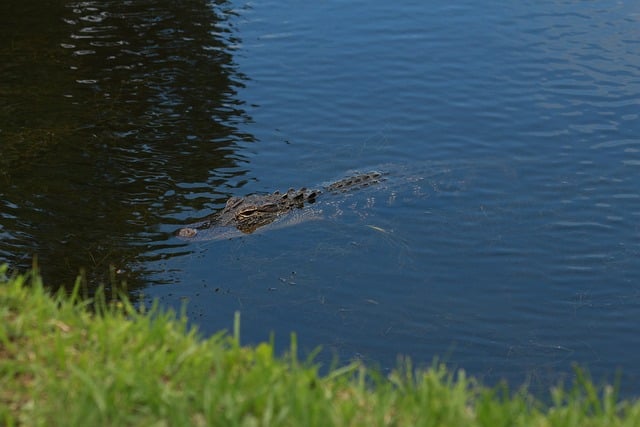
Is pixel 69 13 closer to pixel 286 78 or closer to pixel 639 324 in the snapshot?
pixel 286 78

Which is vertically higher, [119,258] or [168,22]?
[168,22]

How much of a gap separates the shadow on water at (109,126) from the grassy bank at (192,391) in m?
4.36

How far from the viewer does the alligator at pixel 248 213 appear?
959 centimetres

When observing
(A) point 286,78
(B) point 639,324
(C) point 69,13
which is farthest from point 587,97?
(C) point 69,13

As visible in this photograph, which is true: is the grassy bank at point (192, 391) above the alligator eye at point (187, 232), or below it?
above

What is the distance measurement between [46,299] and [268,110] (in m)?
8.26

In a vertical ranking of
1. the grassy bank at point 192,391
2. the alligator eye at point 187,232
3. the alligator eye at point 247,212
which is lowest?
the alligator eye at point 187,232

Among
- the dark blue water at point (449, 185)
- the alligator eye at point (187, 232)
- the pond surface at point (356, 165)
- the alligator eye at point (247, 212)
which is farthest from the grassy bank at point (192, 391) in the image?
the alligator eye at point (247, 212)

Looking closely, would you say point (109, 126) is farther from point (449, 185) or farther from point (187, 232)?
point (449, 185)

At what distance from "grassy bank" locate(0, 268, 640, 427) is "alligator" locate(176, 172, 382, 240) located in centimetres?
527

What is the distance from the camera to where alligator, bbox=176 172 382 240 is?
31.5 feet

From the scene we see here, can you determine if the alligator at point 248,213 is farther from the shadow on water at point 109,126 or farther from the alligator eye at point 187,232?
the shadow on water at point 109,126

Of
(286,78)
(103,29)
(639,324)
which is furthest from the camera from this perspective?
(103,29)

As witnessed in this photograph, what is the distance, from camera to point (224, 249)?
31.1 ft
